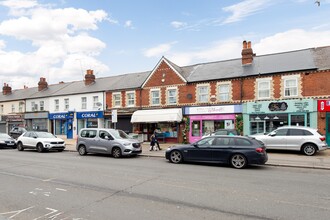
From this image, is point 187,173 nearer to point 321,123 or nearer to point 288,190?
point 288,190

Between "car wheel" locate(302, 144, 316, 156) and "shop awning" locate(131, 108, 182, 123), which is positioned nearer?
"car wheel" locate(302, 144, 316, 156)

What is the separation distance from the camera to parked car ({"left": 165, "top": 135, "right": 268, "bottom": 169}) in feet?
35.4

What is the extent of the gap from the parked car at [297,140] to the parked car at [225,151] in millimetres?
4898

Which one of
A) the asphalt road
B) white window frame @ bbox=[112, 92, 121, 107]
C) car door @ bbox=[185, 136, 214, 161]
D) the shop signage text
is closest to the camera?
the asphalt road

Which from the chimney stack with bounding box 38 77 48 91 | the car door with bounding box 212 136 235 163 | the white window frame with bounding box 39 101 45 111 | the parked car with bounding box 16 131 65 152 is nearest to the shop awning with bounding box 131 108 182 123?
the parked car with bounding box 16 131 65 152

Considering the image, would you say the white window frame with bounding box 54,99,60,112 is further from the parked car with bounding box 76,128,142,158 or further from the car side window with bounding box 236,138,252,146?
the car side window with bounding box 236,138,252,146

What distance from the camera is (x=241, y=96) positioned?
2003cm

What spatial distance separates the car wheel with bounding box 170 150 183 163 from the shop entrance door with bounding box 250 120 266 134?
9.57 meters

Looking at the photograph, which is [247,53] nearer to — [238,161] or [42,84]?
[238,161]

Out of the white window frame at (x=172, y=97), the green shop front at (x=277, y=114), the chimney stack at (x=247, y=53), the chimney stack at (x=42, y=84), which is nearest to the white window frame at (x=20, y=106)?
the chimney stack at (x=42, y=84)

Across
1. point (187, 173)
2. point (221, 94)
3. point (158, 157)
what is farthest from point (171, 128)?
point (187, 173)

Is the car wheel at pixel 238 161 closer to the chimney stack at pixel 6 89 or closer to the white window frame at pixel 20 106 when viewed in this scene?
the white window frame at pixel 20 106

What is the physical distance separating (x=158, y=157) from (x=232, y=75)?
10.0 meters

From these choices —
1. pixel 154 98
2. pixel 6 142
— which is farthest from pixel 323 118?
pixel 6 142
